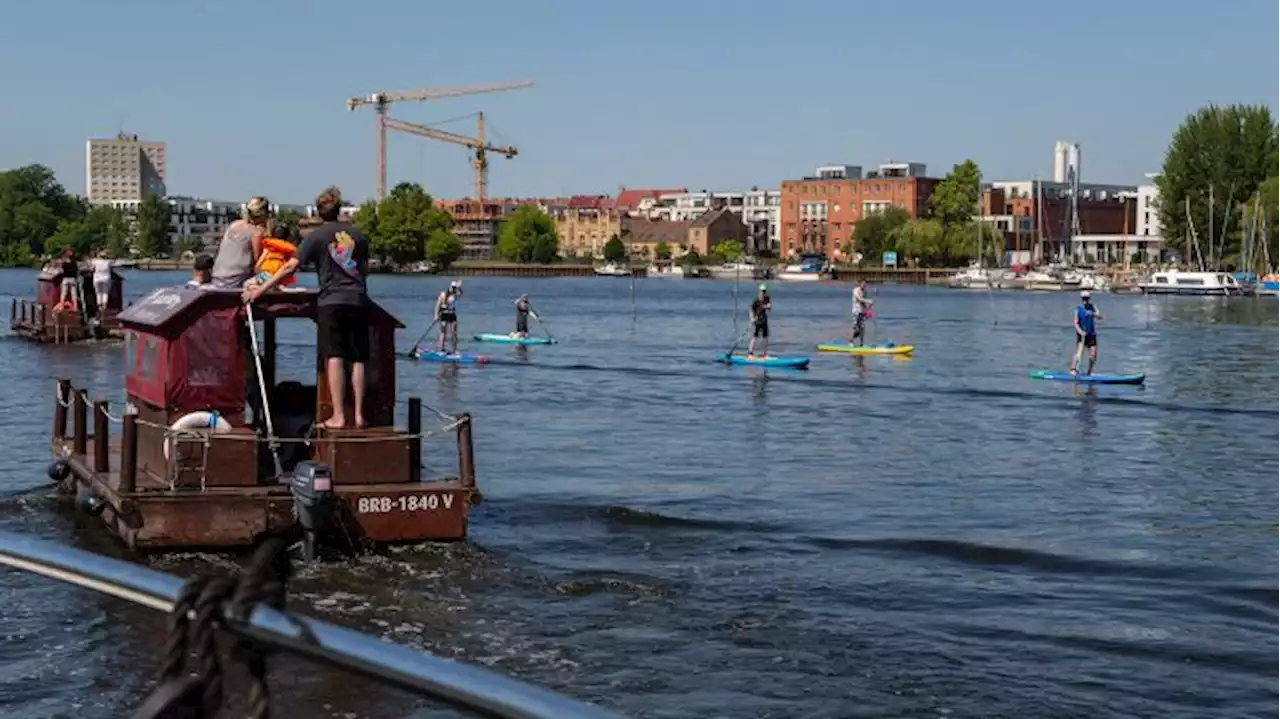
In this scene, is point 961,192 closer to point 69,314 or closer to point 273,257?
point 69,314

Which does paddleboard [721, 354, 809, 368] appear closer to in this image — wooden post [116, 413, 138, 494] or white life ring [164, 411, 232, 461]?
white life ring [164, 411, 232, 461]

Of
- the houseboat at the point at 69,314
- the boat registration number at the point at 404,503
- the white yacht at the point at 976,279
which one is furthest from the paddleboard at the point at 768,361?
the white yacht at the point at 976,279

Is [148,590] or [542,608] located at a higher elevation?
[148,590]

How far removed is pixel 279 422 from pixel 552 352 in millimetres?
37679

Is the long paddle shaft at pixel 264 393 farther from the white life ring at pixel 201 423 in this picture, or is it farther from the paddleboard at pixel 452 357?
the paddleboard at pixel 452 357

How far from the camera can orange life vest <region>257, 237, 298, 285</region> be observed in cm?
1656

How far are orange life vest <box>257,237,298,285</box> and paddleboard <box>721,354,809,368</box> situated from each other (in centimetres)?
3027

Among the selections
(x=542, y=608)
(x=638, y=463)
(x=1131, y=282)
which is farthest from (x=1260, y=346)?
(x=1131, y=282)

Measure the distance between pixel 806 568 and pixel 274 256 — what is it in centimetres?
649

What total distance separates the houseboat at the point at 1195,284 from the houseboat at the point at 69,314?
338ft

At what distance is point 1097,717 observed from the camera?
11.5 metres

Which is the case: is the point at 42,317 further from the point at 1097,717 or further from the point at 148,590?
the point at 148,590

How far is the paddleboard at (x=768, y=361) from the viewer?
45812 mm

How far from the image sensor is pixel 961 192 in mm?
196250
